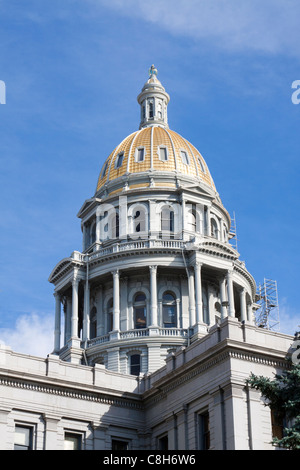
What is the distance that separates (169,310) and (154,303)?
234 centimetres

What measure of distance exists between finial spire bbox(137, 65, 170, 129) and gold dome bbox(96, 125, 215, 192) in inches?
165

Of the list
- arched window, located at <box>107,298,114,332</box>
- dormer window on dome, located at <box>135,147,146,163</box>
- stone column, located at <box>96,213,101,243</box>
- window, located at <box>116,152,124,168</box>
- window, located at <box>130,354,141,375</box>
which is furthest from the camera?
window, located at <box>116,152,124,168</box>

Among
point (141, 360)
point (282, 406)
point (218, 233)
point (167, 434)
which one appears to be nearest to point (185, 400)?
point (167, 434)

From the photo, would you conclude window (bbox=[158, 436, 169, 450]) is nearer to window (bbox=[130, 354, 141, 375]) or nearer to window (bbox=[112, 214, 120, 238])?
window (bbox=[130, 354, 141, 375])

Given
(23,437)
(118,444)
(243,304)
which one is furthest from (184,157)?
(23,437)

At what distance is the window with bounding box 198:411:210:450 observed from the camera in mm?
46031

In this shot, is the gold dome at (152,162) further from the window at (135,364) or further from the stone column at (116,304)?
the window at (135,364)

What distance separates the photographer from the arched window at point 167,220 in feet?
250

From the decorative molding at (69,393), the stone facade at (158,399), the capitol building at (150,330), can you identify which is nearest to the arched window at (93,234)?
the capitol building at (150,330)

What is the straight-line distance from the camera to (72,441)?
49.3 metres

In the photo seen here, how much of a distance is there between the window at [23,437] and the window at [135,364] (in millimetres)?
21435

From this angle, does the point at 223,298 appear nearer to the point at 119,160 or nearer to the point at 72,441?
the point at 119,160

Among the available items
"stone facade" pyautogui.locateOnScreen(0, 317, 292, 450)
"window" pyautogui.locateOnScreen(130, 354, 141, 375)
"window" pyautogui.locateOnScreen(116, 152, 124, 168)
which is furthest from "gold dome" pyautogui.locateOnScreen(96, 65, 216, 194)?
"stone facade" pyautogui.locateOnScreen(0, 317, 292, 450)
